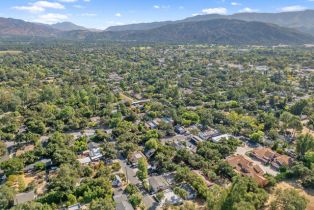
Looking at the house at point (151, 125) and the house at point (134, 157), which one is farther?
the house at point (151, 125)

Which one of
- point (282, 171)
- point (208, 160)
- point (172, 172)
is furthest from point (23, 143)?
point (282, 171)

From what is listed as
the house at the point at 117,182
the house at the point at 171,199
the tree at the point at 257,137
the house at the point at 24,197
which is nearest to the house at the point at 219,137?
the tree at the point at 257,137

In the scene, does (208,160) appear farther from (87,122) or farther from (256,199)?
(87,122)

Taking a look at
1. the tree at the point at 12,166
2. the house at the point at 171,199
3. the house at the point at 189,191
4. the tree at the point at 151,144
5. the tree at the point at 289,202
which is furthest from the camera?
the tree at the point at 151,144

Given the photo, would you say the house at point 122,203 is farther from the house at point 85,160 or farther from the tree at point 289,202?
the tree at point 289,202

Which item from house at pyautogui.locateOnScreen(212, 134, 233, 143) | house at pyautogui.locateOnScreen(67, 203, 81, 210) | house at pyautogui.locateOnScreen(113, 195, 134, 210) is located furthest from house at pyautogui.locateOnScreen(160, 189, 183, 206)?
house at pyautogui.locateOnScreen(212, 134, 233, 143)

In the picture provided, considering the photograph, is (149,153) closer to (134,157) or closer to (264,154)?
(134,157)
